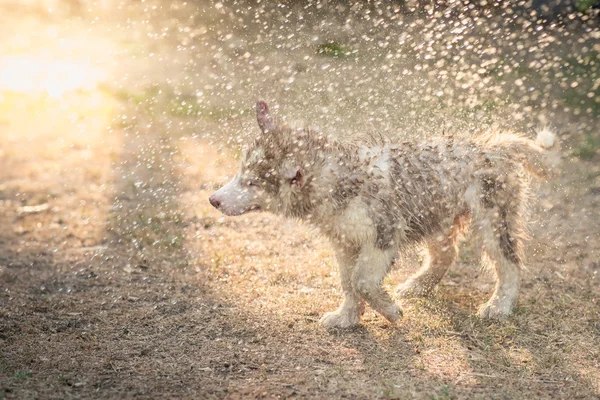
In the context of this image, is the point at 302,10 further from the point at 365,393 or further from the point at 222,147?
the point at 365,393

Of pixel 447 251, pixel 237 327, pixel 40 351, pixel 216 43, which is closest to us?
pixel 40 351

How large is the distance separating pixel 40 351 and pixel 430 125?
22.3ft

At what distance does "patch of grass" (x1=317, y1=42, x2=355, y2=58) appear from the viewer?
13555 millimetres

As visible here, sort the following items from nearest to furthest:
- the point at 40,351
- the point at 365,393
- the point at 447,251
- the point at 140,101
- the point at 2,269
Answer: the point at 365,393, the point at 40,351, the point at 447,251, the point at 2,269, the point at 140,101

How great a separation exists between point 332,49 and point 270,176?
29.9 feet

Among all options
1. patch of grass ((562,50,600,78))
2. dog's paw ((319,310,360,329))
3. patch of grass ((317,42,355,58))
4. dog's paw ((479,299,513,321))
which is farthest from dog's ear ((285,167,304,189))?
patch of grass ((562,50,600,78))

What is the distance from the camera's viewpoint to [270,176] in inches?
206

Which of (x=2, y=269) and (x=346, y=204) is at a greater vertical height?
(x=346, y=204)

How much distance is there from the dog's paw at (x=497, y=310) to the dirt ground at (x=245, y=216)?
11cm

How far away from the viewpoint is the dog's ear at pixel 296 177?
5.14 metres

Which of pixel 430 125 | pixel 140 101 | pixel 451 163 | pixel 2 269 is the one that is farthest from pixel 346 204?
pixel 140 101

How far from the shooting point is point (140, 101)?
1300 cm

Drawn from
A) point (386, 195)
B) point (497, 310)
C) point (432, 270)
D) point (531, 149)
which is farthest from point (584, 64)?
point (386, 195)

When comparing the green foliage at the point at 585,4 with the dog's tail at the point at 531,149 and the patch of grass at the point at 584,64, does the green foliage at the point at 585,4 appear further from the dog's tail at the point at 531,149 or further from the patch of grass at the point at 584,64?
the dog's tail at the point at 531,149
